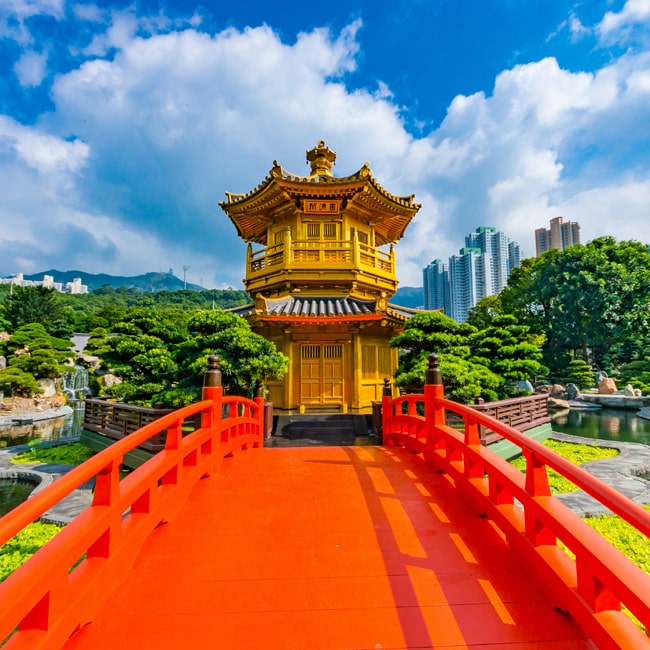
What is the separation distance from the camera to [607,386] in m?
22.5

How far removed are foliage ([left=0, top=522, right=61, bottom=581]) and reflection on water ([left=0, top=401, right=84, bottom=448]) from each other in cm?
951

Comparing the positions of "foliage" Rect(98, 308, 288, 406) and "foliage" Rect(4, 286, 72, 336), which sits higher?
"foliage" Rect(4, 286, 72, 336)

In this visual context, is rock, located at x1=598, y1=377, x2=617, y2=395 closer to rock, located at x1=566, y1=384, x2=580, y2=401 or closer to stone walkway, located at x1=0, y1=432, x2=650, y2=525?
rock, located at x1=566, y1=384, x2=580, y2=401

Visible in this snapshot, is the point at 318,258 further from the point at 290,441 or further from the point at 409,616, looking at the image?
the point at 409,616

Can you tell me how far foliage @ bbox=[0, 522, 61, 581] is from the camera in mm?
5043

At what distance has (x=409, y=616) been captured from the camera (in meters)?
2.02


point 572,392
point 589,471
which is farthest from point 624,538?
point 572,392

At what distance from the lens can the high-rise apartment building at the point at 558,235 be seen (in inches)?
2064

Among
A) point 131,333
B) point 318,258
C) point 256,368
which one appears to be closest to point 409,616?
point 256,368

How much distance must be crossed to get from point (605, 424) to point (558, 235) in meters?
47.3

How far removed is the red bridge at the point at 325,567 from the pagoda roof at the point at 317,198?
10.4 m

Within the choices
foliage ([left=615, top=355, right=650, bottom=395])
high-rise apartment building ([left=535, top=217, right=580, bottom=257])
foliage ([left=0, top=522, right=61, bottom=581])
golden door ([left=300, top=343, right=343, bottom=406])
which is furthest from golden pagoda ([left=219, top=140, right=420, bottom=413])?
high-rise apartment building ([left=535, top=217, right=580, bottom=257])

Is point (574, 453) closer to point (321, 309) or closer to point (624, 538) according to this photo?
point (624, 538)

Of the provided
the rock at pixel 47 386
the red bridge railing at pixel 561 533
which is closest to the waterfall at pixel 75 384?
the rock at pixel 47 386
